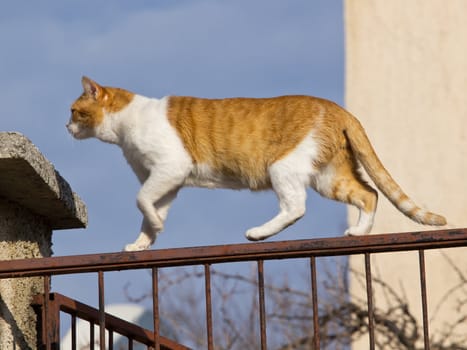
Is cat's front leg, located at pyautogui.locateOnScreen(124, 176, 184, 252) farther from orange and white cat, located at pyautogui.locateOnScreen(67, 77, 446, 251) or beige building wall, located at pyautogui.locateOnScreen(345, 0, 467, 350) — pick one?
beige building wall, located at pyautogui.locateOnScreen(345, 0, 467, 350)

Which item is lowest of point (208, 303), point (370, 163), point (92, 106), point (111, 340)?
point (111, 340)

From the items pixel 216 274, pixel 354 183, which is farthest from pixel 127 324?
pixel 216 274

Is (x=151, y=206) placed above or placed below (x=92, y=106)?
below

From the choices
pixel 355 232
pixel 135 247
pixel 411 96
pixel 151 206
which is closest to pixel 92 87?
pixel 151 206

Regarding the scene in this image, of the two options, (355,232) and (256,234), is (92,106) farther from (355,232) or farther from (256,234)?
(355,232)

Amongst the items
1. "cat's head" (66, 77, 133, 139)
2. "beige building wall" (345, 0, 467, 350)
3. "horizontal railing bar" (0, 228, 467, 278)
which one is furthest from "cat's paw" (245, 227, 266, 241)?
"beige building wall" (345, 0, 467, 350)

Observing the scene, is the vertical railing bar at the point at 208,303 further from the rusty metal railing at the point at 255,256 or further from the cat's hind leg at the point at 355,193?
the cat's hind leg at the point at 355,193

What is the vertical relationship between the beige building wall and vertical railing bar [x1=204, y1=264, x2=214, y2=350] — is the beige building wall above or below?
above

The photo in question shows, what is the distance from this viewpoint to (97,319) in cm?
393

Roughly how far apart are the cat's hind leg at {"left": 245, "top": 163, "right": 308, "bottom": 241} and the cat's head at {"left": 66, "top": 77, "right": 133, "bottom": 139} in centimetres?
106

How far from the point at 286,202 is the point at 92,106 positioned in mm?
1271

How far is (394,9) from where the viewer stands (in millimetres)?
9523

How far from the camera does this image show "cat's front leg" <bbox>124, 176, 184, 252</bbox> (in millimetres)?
4754

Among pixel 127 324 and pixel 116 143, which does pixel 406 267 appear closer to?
pixel 116 143
